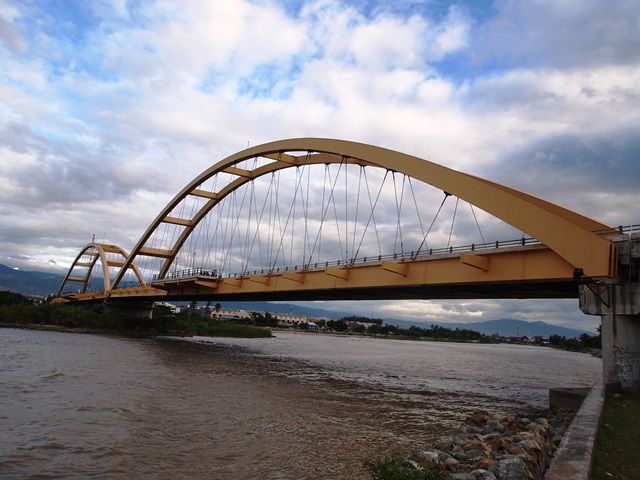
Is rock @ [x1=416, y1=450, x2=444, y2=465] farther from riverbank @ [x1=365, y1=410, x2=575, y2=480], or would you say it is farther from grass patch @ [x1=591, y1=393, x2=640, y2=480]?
grass patch @ [x1=591, y1=393, x2=640, y2=480]

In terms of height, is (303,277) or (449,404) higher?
(303,277)

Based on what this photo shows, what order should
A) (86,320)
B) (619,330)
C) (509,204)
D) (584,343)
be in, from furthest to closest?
(584,343) → (86,320) → (509,204) → (619,330)

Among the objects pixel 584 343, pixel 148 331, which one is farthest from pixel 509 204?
pixel 584 343

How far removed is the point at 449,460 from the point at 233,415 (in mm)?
8066

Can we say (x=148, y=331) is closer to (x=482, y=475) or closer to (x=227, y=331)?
(x=227, y=331)

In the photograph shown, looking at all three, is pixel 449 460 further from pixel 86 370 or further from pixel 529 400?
pixel 86 370

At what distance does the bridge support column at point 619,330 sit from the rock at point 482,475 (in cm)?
975

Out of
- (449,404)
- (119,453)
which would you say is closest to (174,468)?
(119,453)

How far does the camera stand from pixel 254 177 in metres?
48.3

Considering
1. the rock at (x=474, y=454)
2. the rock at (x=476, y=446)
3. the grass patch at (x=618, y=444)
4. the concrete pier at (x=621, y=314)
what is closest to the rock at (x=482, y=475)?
the rock at (x=474, y=454)

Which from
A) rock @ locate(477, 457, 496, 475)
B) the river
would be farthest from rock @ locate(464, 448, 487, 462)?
the river

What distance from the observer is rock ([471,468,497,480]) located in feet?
25.6

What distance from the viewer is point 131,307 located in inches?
2931

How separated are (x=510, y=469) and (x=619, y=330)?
1056cm
